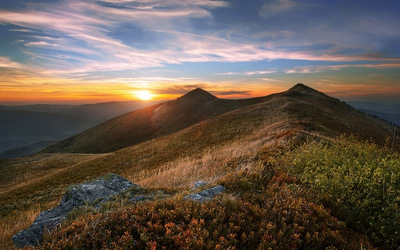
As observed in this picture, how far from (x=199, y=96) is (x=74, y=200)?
341 feet

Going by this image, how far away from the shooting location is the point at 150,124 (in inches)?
3457

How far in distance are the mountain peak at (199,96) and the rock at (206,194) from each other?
99.2 metres

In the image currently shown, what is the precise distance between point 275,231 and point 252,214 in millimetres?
641

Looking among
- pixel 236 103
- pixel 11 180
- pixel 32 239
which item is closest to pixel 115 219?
pixel 32 239

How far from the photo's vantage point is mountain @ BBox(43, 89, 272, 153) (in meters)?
77.3

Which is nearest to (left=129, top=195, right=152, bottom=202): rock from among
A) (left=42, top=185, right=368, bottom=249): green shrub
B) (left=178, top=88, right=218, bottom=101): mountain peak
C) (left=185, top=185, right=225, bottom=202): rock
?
(left=185, top=185, right=225, bottom=202): rock

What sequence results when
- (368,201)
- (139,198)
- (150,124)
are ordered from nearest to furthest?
(368,201)
(139,198)
(150,124)

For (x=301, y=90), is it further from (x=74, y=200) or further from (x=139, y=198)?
(x=74, y=200)

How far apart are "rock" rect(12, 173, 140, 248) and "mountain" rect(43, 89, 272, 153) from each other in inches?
2657

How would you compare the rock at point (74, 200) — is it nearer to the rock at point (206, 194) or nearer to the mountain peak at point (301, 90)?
the rock at point (206, 194)

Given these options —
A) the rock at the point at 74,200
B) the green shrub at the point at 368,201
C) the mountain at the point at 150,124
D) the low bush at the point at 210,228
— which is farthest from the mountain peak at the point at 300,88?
the low bush at the point at 210,228

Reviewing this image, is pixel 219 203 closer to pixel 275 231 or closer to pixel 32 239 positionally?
pixel 275 231

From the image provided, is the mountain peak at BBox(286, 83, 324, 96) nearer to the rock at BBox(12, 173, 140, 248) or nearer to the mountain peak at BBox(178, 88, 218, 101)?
the mountain peak at BBox(178, 88, 218, 101)

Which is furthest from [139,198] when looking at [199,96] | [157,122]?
[199,96]
